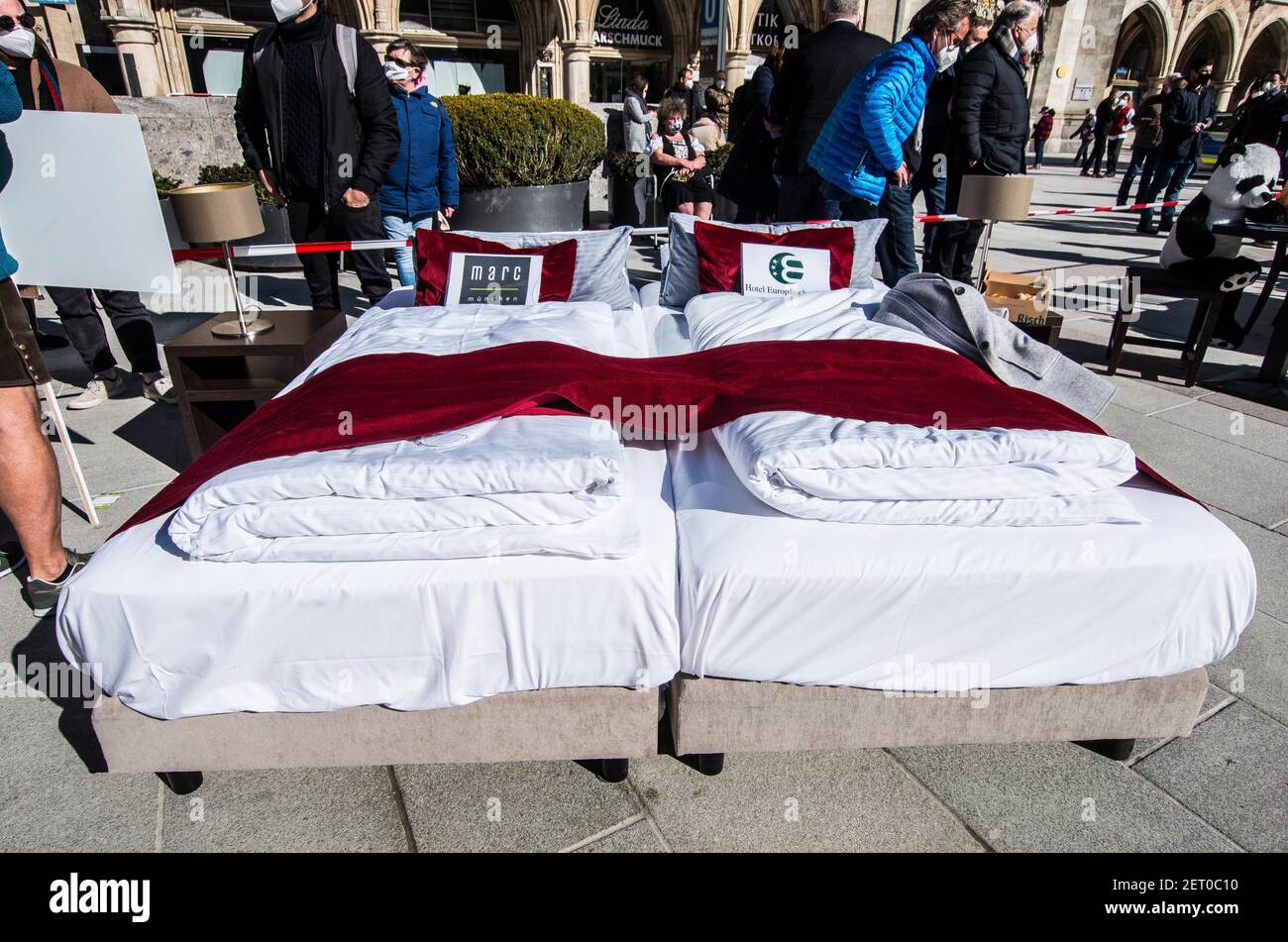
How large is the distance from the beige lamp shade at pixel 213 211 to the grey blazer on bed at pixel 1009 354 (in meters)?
2.96

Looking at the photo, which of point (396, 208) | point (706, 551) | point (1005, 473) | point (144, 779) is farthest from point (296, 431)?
point (396, 208)

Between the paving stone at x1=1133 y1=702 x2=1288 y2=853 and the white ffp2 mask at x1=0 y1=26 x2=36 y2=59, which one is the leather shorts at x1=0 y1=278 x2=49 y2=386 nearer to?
the white ffp2 mask at x1=0 y1=26 x2=36 y2=59

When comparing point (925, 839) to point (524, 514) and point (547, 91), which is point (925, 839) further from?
point (547, 91)

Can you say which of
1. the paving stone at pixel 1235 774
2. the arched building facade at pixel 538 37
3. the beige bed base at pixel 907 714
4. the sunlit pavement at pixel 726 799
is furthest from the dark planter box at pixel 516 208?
the arched building facade at pixel 538 37

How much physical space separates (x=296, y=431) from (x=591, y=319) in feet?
5.23

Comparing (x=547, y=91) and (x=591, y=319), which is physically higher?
(x=547, y=91)

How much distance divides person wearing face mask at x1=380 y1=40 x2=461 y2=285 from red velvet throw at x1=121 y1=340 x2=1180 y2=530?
3.02 m

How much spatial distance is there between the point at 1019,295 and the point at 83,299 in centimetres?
557

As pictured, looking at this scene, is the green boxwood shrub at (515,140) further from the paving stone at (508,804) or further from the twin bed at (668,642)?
the paving stone at (508,804)

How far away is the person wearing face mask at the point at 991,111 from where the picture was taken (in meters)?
4.91

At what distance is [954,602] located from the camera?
1795 mm

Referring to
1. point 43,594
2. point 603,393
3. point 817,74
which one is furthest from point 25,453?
point 817,74

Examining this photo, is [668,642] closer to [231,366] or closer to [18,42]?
[231,366]
